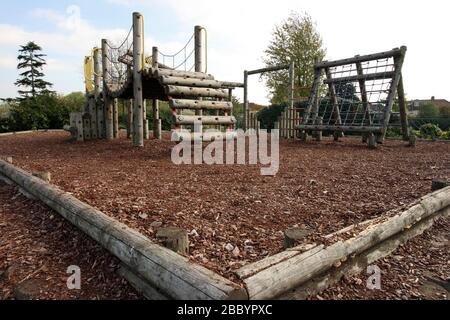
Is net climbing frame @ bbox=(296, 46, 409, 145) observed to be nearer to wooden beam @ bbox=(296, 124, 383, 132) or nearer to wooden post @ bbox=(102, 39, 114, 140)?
wooden beam @ bbox=(296, 124, 383, 132)

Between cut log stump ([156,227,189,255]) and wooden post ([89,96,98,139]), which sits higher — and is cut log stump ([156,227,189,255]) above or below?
below

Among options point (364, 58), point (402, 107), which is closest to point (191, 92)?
point (364, 58)

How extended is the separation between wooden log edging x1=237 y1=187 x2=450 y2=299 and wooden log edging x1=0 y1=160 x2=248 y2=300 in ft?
0.44

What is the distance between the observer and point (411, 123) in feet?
57.2

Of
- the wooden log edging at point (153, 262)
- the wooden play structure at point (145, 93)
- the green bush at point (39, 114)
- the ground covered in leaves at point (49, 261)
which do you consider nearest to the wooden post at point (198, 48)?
the wooden play structure at point (145, 93)

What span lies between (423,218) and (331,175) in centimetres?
208

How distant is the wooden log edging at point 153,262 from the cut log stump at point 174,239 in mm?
85

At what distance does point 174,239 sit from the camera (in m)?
2.03

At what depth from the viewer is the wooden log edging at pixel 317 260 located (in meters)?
1.63

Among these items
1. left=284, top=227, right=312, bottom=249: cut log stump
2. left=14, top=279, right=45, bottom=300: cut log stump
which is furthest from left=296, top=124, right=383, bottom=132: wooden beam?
left=14, top=279, right=45, bottom=300: cut log stump

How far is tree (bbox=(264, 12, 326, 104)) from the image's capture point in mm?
19498

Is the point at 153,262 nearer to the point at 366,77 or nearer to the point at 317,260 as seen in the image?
the point at 317,260

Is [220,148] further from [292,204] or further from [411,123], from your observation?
[411,123]
